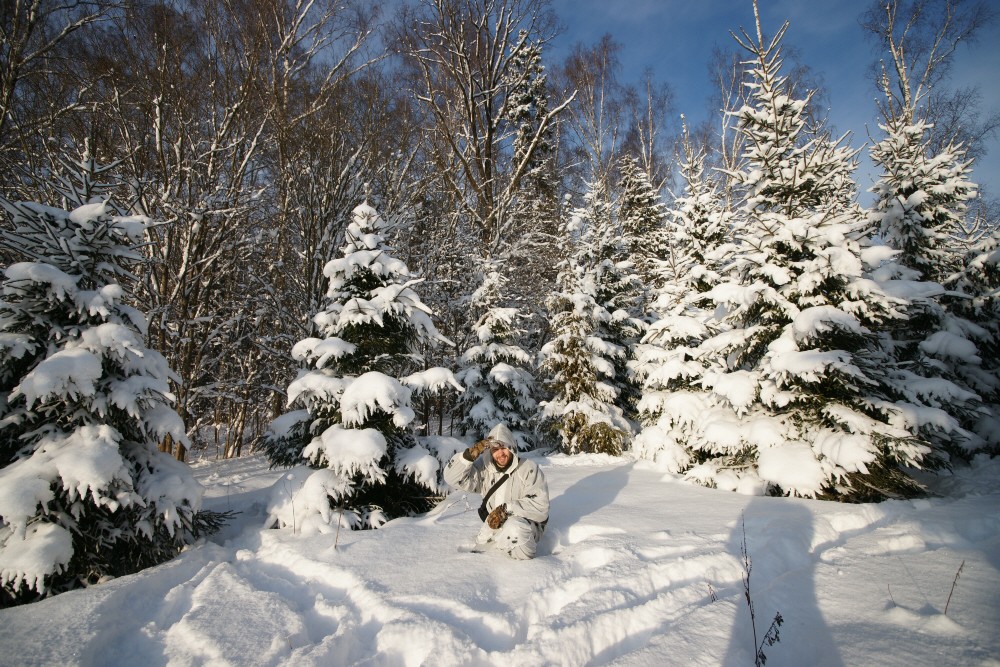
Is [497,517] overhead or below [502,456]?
below

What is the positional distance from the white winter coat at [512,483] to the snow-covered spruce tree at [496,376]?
23.3 feet

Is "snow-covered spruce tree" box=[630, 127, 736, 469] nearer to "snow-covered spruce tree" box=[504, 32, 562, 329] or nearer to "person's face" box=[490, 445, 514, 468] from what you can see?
"person's face" box=[490, 445, 514, 468]

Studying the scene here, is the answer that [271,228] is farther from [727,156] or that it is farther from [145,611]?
[727,156]

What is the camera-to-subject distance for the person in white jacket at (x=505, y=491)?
3625 millimetres

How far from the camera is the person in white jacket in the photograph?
3625mm

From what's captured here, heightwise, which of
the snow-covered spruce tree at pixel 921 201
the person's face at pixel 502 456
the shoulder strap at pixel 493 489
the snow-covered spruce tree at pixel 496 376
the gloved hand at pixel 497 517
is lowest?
the gloved hand at pixel 497 517

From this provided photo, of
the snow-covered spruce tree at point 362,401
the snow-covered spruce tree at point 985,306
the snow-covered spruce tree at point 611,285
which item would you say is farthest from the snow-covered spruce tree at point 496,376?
the snow-covered spruce tree at point 985,306

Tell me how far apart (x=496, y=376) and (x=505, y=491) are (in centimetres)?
742

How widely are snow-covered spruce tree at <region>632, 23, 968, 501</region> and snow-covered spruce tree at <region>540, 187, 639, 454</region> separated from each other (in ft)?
11.3

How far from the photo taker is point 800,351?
595cm

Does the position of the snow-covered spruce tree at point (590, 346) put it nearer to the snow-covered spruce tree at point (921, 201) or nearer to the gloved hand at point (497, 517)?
the snow-covered spruce tree at point (921, 201)

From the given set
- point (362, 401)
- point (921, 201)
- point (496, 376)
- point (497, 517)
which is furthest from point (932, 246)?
point (362, 401)

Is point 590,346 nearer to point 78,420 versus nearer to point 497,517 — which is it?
point 497,517

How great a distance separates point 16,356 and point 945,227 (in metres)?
14.9
